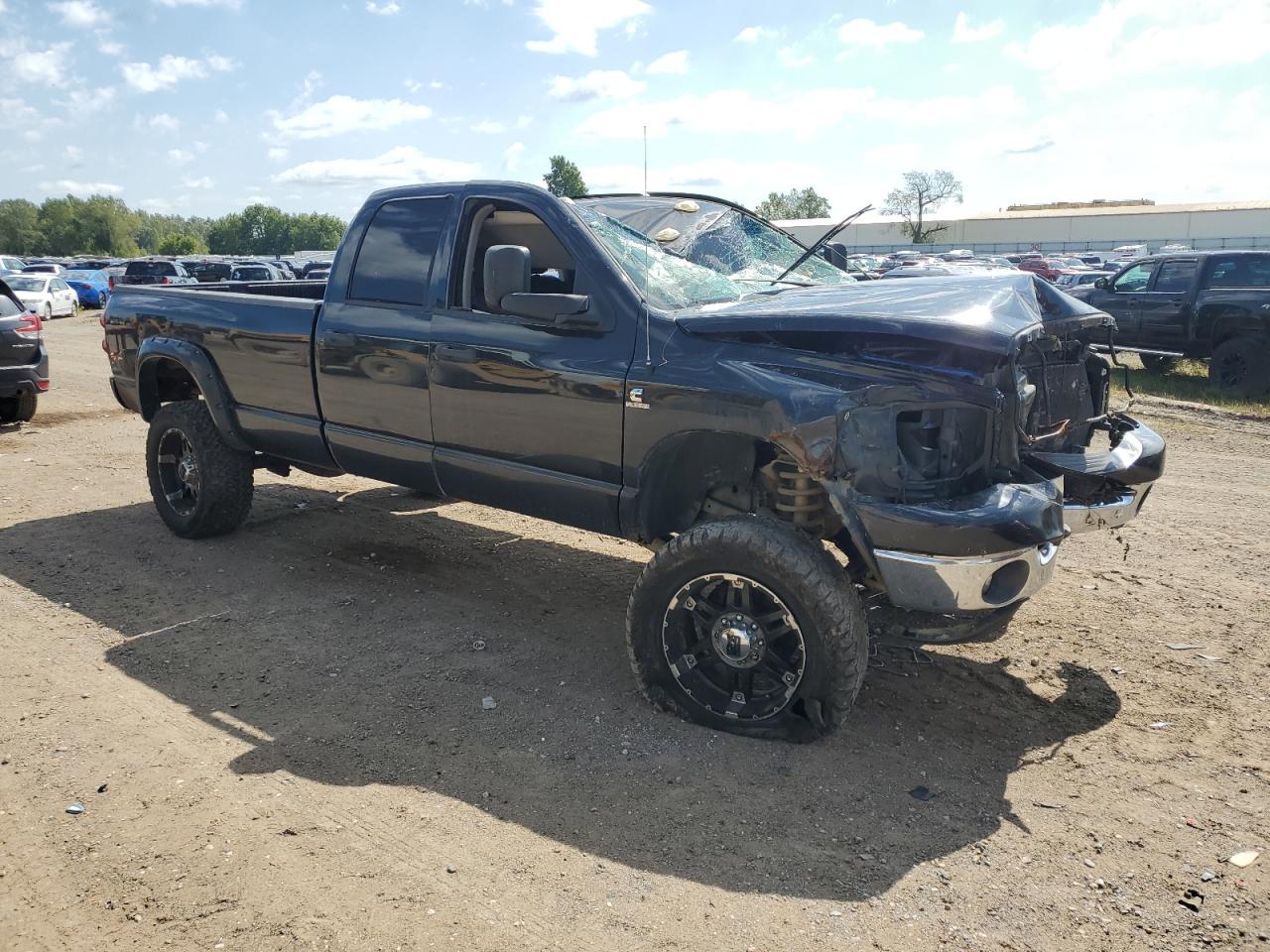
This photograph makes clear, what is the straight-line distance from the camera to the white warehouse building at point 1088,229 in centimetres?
7550

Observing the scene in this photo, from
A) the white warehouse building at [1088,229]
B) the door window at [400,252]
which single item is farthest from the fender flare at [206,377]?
the white warehouse building at [1088,229]

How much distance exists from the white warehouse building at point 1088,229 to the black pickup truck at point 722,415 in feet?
227

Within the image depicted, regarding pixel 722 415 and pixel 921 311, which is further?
pixel 722 415

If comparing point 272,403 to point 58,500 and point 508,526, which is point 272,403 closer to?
point 508,526

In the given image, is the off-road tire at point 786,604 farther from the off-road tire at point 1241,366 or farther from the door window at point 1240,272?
the door window at point 1240,272

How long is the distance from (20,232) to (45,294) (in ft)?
314

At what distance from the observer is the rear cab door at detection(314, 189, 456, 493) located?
197 inches

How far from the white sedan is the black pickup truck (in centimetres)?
2540

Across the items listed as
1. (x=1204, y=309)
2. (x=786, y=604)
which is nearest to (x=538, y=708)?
(x=786, y=604)

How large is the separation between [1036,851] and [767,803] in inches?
35.1

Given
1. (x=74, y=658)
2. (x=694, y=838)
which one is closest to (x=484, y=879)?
(x=694, y=838)

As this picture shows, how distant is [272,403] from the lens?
5.86m

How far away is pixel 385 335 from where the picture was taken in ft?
16.8

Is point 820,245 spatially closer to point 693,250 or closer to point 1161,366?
point 693,250
